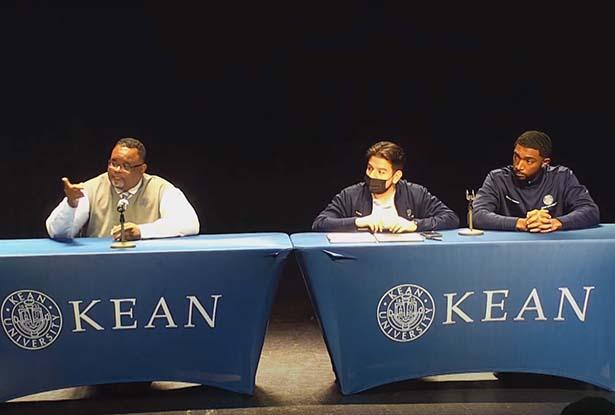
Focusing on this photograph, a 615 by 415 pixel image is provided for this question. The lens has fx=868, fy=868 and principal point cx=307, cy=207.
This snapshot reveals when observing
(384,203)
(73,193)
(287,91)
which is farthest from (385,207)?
(287,91)

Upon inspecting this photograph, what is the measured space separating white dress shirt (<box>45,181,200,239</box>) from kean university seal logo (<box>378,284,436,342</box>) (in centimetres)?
96

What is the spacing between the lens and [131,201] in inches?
156

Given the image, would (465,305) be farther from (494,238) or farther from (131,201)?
(131,201)

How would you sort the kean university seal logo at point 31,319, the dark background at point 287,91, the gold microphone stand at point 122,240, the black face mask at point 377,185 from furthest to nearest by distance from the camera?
the dark background at point 287,91 < the black face mask at point 377,185 < the gold microphone stand at point 122,240 < the kean university seal logo at point 31,319

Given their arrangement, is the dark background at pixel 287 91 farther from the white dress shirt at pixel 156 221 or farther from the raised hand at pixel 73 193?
the raised hand at pixel 73 193

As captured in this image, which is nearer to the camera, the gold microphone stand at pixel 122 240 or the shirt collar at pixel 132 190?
the gold microphone stand at pixel 122 240

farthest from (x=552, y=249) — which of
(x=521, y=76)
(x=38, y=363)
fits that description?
(x=521, y=76)

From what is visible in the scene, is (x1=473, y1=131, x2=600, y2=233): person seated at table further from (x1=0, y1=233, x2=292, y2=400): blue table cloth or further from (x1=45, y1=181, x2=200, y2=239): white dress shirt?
(x1=45, y1=181, x2=200, y2=239): white dress shirt

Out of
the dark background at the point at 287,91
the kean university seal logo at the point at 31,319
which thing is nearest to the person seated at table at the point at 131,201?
the kean university seal logo at the point at 31,319

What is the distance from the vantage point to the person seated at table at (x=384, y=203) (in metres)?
3.98

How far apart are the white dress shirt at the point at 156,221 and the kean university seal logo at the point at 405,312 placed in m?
0.96

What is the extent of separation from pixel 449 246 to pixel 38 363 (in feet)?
5.68

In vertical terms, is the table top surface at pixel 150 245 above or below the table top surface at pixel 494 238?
below

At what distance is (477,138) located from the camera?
640 centimetres
